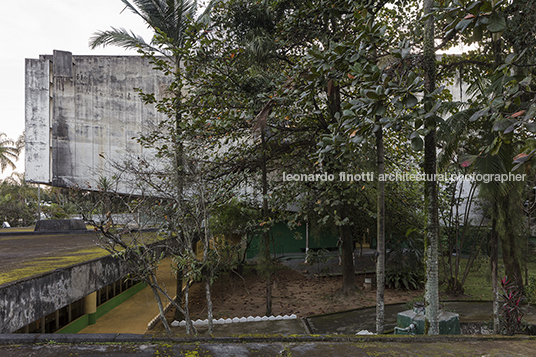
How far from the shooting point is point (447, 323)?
6.27 meters

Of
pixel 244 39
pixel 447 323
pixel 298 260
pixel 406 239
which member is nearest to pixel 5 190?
pixel 298 260

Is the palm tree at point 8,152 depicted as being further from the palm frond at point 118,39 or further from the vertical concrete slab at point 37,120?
the palm frond at point 118,39

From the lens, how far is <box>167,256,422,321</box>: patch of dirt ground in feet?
36.9

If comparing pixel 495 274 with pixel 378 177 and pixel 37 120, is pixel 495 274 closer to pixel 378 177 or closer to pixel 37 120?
pixel 378 177

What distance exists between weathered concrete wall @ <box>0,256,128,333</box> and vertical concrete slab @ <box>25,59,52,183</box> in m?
22.8

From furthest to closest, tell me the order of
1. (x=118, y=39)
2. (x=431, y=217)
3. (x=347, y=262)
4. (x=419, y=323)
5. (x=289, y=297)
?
(x=289, y=297), (x=347, y=262), (x=118, y=39), (x=419, y=323), (x=431, y=217)

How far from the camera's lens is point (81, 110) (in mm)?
24734

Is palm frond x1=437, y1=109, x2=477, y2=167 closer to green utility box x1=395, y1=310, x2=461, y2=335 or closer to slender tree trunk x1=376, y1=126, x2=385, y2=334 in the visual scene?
slender tree trunk x1=376, y1=126, x2=385, y2=334

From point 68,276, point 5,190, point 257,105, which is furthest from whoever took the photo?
point 5,190

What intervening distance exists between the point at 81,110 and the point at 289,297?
20.5 m

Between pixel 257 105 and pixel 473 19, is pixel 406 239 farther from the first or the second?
pixel 473 19

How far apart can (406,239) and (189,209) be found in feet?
29.9

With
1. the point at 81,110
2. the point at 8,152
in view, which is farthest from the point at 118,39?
the point at 8,152

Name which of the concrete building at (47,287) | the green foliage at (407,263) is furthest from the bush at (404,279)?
the concrete building at (47,287)
